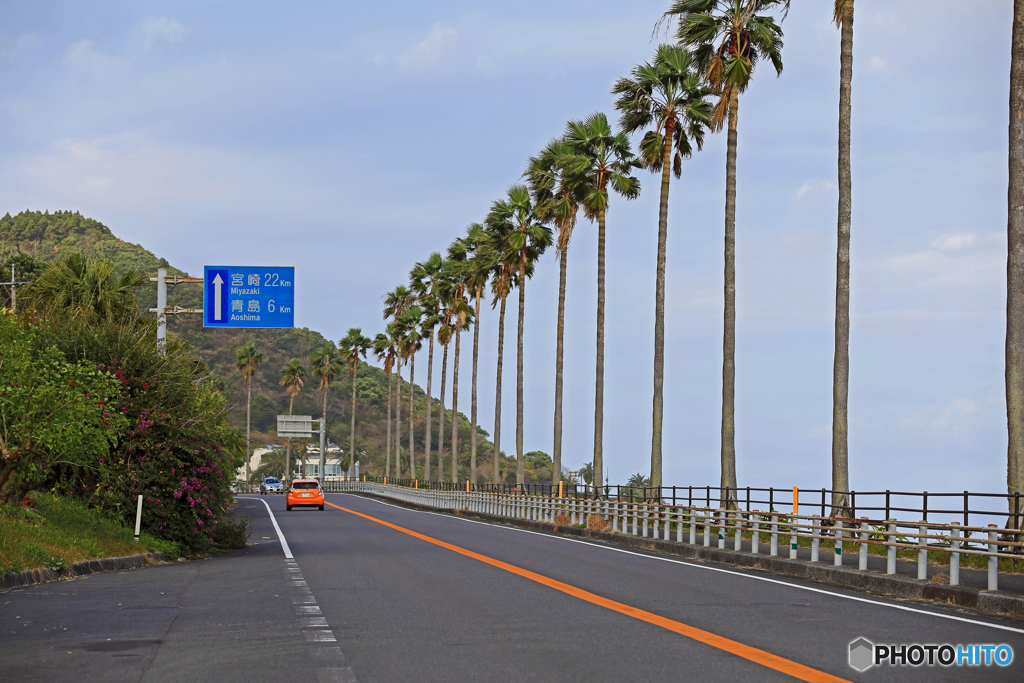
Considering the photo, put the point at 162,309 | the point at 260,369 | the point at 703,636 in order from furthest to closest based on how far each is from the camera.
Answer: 1. the point at 260,369
2. the point at 162,309
3. the point at 703,636

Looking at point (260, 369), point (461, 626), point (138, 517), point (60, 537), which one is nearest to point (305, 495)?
point (138, 517)

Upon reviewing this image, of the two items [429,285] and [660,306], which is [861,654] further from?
[429,285]

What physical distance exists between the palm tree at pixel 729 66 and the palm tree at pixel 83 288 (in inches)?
652

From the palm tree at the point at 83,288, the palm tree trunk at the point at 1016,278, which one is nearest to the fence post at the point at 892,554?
the palm tree trunk at the point at 1016,278

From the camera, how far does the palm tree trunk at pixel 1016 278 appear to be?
2158cm

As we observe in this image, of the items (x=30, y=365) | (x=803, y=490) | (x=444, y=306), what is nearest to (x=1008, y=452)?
(x=803, y=490)

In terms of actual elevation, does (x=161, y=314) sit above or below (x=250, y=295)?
below

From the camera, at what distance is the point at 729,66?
32375 mm

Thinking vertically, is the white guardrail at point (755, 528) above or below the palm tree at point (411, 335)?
below

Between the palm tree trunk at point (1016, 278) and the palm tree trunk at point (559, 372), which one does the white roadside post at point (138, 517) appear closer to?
the palm tree trunk at point (1016, 278)

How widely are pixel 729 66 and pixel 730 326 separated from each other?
7464 millimetres

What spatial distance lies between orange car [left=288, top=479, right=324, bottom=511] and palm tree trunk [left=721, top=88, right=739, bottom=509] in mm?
28739

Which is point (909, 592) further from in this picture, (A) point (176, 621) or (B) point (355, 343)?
(B) point (355, 343)

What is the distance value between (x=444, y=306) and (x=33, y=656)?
7302cm
